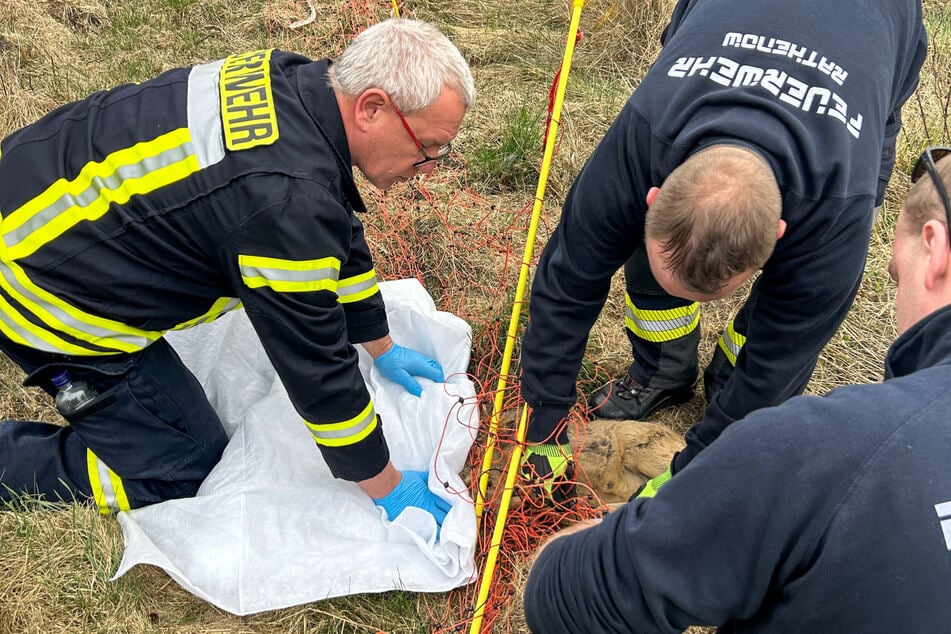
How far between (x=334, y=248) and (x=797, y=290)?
1242 mm

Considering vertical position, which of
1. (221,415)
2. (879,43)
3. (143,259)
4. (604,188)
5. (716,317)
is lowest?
(221,415)

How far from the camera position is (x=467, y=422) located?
2875 millimetres

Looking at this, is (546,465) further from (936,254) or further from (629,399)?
(936,254)

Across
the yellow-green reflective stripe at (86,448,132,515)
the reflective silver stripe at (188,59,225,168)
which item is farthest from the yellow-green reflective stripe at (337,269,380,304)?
the yellow-green reflective stripe at (86,448,132,515)

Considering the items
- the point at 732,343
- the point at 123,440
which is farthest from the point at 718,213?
the point at 123,440

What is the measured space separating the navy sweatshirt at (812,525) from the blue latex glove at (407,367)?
1.83 metres

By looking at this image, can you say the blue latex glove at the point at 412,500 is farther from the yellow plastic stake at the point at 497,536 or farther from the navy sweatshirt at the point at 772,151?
the navy sweatshirt at the point at 772,151

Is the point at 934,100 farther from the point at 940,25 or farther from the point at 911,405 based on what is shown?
the point at 911,405

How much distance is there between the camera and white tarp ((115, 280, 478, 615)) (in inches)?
94.8

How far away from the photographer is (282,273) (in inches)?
78.8

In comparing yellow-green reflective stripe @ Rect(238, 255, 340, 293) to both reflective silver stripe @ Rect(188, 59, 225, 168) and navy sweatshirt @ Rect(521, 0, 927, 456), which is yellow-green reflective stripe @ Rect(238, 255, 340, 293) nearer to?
reflective silver stripe @ Rect(188, 59, 225, 168)

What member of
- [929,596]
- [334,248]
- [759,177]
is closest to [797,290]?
[759,177]

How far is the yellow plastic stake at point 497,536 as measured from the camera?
7.66ft

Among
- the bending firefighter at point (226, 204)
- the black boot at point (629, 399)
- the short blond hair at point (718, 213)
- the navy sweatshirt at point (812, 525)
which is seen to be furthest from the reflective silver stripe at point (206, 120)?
the black boot at point (629, 399)
